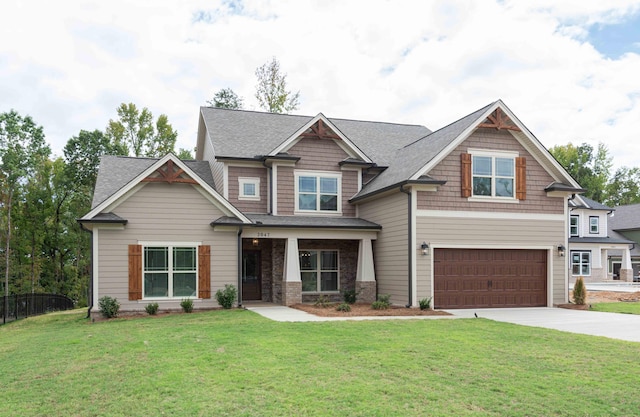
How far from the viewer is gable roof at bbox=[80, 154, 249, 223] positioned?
650 inches

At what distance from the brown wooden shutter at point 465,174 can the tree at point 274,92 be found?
917 inches

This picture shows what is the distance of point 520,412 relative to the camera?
624cm

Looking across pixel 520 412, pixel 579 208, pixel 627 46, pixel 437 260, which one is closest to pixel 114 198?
pixel 437 260

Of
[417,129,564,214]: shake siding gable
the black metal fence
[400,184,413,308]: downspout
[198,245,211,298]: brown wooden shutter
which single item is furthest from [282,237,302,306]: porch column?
the black metal fence

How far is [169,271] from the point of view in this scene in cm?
1728

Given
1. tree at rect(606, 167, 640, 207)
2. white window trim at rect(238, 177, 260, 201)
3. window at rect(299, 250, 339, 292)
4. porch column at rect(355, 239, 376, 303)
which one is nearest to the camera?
porch column at rect(355, 239, 376, 303)

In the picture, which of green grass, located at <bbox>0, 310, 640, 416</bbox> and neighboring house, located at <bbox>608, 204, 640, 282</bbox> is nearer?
green grass, located at <bbox>0, 310, 640, 416</bbox>

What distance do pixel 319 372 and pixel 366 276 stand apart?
38.4 ft

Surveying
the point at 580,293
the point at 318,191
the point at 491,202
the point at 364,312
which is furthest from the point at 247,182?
the point at 580,293

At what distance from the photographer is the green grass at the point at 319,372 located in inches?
253

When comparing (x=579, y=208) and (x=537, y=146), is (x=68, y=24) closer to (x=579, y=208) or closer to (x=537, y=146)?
(x=537, y=146)

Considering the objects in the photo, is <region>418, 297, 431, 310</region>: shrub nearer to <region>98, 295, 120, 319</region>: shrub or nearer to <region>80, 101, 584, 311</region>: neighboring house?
<region>80, 101, 584, 311</region>: neighboring house

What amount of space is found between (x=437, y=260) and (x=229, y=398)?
12.3 meters

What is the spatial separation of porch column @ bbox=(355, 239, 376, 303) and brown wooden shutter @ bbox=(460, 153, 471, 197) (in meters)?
3.73
